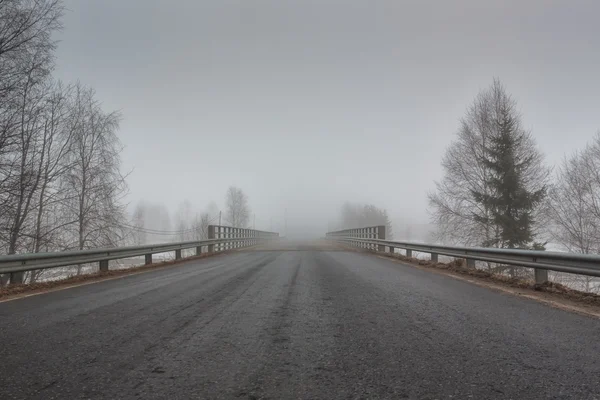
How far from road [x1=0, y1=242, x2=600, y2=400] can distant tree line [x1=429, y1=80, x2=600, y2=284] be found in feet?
58.6

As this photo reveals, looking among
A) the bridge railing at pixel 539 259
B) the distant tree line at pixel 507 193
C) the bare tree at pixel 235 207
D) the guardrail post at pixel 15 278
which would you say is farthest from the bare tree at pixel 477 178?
the bare tree at pixel 235 207

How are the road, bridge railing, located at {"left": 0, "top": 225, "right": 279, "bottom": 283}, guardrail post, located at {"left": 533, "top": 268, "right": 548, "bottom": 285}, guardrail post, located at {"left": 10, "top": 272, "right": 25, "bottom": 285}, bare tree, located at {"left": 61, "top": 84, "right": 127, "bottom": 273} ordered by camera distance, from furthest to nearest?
bare tree, located at {"left": 61, "top": 84, "right": 127, "bottom": 273}
guardrail post, located at {"left": 10, "top": 272, "right": 25, "bottom": 285}
bridge railing, located at {"left": 0, "top": 225, "right": 279, "bottom": 283}
guardrail post, located at {"left": 533, "top": 268, "right": 548, "bottom": 285}
the road

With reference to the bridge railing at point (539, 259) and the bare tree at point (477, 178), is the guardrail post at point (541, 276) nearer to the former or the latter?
the bridge railing at point (539, 259)

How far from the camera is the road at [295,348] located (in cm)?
209

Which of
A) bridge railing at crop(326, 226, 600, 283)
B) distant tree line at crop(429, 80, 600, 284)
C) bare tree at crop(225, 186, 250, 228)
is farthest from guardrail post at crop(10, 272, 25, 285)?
bare tree at crop(225, 186, 250, 228)

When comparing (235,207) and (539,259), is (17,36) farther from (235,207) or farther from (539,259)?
(235,207)

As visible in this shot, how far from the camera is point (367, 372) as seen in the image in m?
2.32

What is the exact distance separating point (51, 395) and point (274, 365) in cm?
137

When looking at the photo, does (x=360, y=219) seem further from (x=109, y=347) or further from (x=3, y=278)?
(x=109, y=347)

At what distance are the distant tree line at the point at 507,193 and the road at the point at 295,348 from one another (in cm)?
1786


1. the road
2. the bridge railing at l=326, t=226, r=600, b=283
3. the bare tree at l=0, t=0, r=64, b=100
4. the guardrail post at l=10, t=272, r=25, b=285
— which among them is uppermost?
the bare tree at l=0, t=0, r=64, b=100

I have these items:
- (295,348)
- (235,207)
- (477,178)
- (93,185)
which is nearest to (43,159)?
(93,185)

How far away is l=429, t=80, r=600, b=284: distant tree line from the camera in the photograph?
20.0 meters

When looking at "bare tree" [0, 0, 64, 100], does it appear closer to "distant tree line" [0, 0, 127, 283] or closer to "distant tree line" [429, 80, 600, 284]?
"distant tree line" [0, 0, 127, 283]
